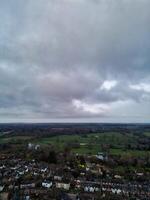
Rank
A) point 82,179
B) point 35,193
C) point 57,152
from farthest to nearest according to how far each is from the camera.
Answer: point 57,152, point 82,179, point 35,193

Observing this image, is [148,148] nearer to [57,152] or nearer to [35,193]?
[57,152]

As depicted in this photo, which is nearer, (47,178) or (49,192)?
(49,192)

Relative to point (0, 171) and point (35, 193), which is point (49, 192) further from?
point (0, 171)

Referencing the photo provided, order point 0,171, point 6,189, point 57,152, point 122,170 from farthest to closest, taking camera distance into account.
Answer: point 57,152 < point 122,170 < point 0,171 < point 6,189

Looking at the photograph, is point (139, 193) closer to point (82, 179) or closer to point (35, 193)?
point (82, 179)

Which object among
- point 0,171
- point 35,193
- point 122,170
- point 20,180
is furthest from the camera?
point 122,170

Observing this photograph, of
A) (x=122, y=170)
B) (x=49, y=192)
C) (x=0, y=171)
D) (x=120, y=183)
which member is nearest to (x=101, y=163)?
(x=122, y=170)

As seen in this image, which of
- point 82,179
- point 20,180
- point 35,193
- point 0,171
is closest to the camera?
point 35,193

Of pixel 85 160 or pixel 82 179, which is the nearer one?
pixel 82 179

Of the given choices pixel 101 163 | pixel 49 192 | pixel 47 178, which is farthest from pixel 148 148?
pixel 49 192
